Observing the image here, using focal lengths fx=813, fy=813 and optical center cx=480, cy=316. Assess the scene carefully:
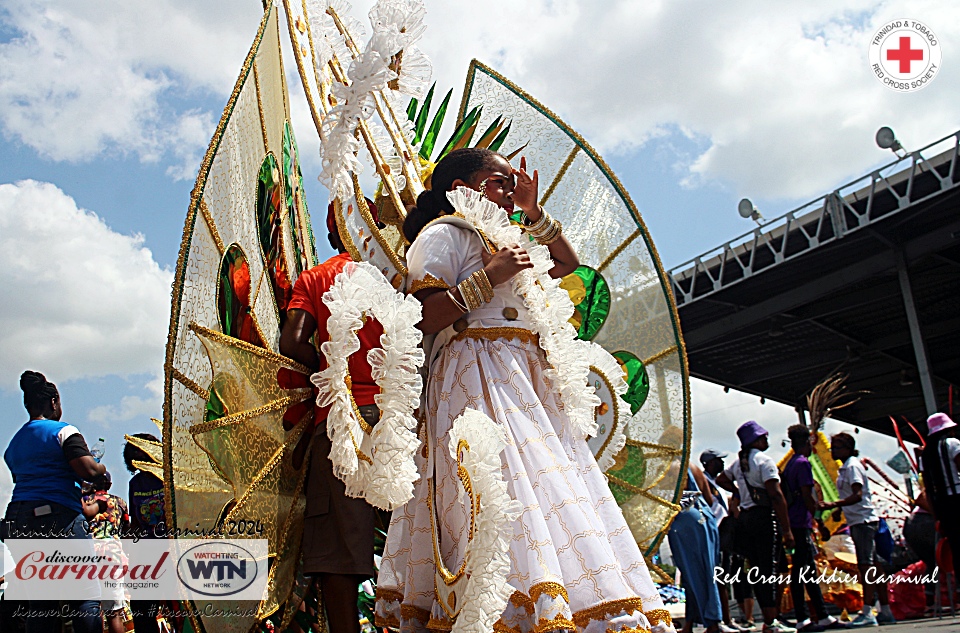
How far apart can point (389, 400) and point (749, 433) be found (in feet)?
16.1

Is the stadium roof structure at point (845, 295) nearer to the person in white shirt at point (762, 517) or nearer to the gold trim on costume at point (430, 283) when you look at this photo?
the person in white shirt at point (762, 517)

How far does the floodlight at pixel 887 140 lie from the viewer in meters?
14.9

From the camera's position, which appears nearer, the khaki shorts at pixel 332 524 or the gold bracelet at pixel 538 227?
the khaki shorts at pixel 332 524

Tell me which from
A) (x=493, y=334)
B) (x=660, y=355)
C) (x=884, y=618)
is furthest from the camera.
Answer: (x=884, y=618)

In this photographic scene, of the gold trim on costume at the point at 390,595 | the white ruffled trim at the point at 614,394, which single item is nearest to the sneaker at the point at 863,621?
the white ruffled trim at the point at 614,394

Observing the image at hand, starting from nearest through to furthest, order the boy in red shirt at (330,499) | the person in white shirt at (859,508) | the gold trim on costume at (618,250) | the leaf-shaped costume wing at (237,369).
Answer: the leaf-shaped costume wing at (237,369) < the boy in red shirt at (330,499) < the gold trim on costume at (618,250) < the person in white shirt at (859,508)

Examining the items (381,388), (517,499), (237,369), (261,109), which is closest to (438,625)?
(517,499)

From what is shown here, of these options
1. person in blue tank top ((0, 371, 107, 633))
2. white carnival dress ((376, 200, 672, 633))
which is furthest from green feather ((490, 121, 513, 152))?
person in blue tank top ((0, 371, 107, 633))

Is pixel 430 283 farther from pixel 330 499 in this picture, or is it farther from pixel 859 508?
pixel 859 508

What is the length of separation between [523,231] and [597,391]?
32.9 inches

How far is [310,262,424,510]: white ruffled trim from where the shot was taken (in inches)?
86.4

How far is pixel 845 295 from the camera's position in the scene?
1864 centimetres

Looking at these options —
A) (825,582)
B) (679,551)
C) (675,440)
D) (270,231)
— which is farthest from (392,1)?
(825,582)

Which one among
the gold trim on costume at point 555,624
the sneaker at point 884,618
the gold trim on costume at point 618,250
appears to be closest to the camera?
the gold trim on costume at point 555,624
